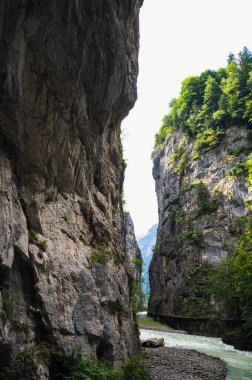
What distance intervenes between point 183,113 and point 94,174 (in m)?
56.0

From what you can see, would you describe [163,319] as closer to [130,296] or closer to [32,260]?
[130,296]

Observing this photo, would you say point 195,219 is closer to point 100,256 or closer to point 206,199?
point 206,199

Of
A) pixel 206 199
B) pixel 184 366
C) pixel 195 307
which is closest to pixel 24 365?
pixel 184 366

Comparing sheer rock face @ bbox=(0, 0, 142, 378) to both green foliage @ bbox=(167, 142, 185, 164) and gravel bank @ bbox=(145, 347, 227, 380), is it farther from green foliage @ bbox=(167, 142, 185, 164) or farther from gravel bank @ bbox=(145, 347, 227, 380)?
green foliage @ bbox=(167, 142, 185, 164)

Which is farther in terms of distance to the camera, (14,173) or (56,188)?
(56,188)

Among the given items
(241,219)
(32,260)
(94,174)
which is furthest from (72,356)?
(241,219)

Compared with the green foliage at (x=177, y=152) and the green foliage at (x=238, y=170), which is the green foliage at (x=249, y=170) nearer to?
the green foliage at (x=238, y=170)

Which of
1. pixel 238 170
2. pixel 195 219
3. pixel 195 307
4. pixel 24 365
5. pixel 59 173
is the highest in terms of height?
pixel 238 170

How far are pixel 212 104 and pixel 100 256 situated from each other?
57364 mm

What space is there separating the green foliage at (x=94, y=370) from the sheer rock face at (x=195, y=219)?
92.6 feet

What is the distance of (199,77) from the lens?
77.3 metres

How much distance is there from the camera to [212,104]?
67.6 meters

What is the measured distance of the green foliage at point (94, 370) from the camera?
467 inches

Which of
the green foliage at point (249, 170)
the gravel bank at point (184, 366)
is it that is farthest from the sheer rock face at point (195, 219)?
the gravel bank at point (184, 366)
